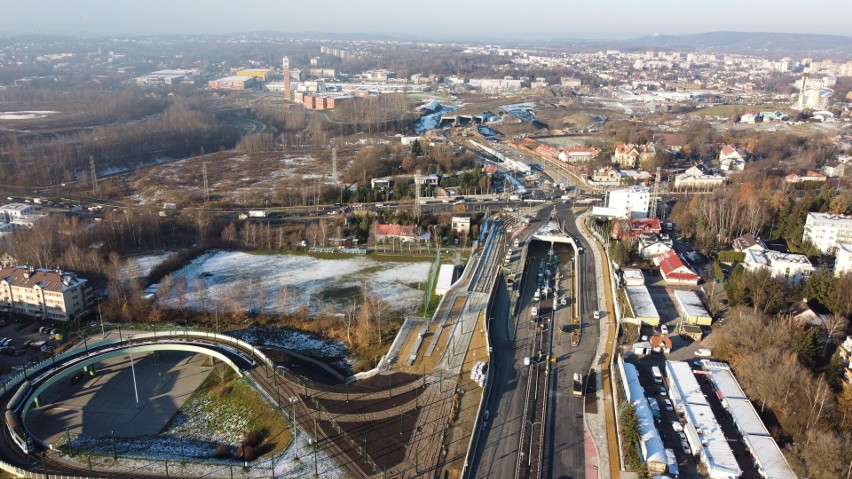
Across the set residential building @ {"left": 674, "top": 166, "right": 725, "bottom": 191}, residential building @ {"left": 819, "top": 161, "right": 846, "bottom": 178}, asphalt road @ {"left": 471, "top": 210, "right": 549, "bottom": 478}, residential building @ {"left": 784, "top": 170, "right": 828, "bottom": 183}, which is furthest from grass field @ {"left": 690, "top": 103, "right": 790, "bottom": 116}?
asphalt road @ {"left": 471, "top": 210, "right": 549, "bottom": 478}

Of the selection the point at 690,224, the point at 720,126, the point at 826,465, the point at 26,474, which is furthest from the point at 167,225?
the point at 720,126

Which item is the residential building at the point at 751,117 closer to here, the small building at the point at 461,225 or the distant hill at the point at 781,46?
the small building at the point at 461,225

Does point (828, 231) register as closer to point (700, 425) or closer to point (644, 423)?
point (700, 425)

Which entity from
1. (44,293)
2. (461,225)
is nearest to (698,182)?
(461,225)

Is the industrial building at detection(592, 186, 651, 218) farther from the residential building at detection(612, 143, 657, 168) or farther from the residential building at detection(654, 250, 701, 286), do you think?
the residential building at detection(612, 143, 657, 168)

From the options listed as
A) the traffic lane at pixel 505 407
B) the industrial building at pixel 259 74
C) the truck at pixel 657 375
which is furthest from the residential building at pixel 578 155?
the industrial building at pixel 259 74

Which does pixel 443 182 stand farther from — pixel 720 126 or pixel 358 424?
pixel 720 126
